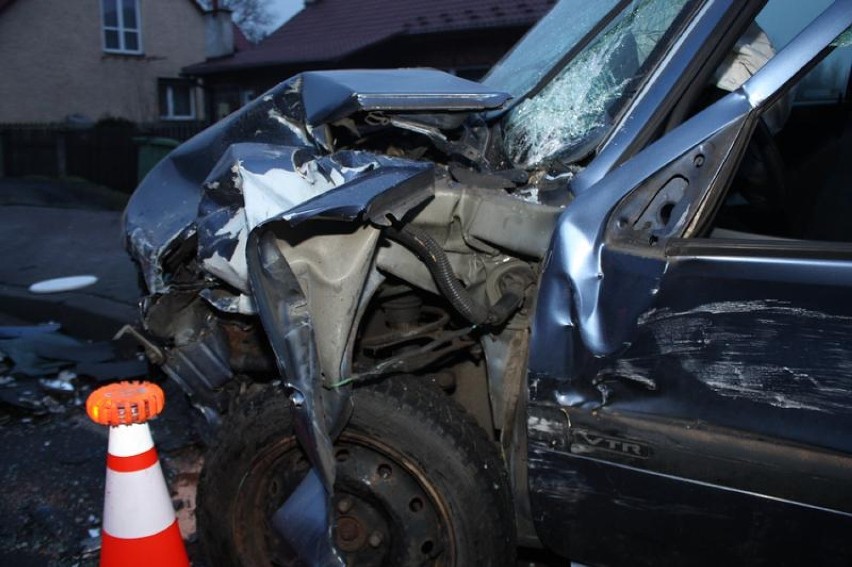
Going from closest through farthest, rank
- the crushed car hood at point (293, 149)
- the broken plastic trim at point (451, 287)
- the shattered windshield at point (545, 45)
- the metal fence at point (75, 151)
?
the broken plastic trim at point (451, 287) < the crushed car hood at point (293, 149) < the shattered windshield at point (545, 45) < the metal fence at point (75, 151)

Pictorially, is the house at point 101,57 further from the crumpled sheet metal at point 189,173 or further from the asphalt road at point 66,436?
the crumpled sheet metal at point 189,173

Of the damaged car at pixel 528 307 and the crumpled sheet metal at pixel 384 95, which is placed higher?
the crumpled sheet metal at pixel 384 95

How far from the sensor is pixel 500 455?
92.4 inches

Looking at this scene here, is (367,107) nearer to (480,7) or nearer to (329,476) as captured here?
(329,476)

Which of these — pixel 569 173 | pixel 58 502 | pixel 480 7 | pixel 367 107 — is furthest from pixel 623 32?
pixel 480 7

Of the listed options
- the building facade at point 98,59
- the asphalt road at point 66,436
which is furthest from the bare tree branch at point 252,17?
the asphalt road at point 66,436

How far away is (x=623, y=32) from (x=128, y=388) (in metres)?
1.91

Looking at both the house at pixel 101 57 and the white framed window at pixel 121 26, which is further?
the white framed window at pixel 121 26

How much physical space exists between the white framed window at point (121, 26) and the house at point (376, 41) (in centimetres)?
309

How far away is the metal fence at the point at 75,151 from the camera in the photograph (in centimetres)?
1617

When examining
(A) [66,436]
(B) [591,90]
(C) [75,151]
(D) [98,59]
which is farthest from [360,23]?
(B) [591,90]

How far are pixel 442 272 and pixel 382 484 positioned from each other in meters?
0.64

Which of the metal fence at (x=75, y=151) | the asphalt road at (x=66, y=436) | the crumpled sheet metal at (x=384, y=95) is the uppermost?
the crumpled sheet metal at (x=384, y=95)

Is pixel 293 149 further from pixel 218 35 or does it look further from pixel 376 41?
pixel 218 35
